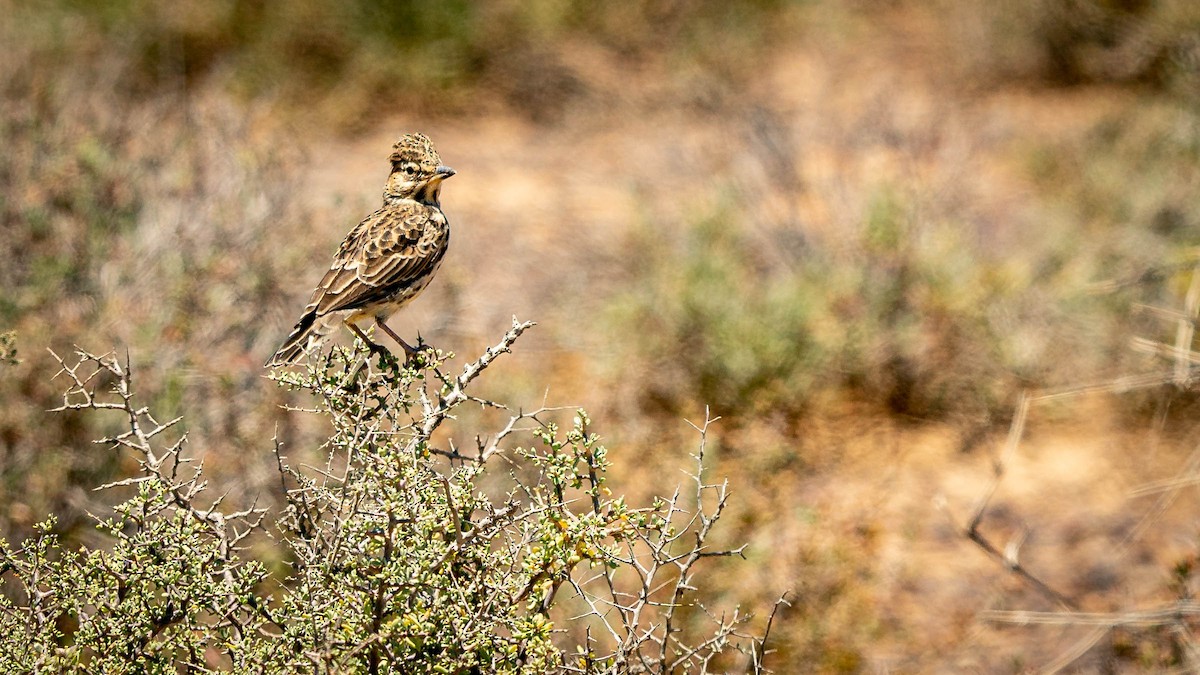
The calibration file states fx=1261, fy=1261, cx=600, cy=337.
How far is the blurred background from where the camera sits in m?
6.18

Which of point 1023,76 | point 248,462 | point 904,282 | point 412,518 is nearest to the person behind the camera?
point 412,518

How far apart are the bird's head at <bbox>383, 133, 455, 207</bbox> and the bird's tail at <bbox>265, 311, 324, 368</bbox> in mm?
689

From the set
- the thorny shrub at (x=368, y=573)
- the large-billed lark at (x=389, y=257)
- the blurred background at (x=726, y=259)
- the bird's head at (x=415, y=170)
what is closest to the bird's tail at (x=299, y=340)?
the large-billed lark at (x=389, y=257)

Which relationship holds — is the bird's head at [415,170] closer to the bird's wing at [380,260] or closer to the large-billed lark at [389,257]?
the large-billed lark at [389,257]

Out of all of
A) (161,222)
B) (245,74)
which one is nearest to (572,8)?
(245,74)

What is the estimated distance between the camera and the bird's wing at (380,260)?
454cm

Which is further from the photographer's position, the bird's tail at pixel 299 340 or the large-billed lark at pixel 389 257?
the large-billed lark at pixel 389 257

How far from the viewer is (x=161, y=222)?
653 cm

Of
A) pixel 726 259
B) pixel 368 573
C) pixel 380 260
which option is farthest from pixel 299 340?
pixel 726 259

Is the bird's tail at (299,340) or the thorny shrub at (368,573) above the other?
the bird's tail at (299,340)

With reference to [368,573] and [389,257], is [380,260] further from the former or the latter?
[368,573]

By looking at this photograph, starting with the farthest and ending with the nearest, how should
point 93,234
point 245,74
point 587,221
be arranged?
point 245,74 → point 587,221 → point 93,234

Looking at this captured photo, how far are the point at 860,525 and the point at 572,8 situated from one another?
288 inches

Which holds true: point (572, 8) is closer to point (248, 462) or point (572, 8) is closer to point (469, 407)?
point (469, 407)
